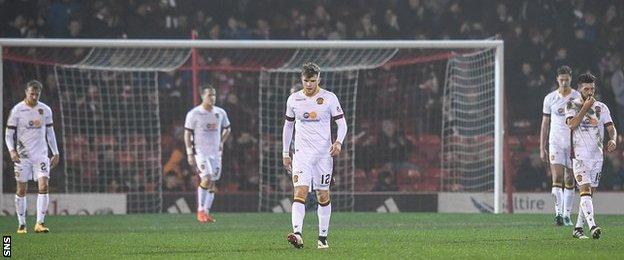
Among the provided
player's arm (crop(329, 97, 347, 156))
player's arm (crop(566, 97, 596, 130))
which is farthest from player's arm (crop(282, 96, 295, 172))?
player's arm (crop(566, 97, 596, 130))

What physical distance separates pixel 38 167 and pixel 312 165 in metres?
5.54

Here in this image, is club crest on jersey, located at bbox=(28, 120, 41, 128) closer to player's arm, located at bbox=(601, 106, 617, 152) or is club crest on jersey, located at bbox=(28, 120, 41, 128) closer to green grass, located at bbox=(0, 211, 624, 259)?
green grass, located at bbox=(0, 211, 624, 259)

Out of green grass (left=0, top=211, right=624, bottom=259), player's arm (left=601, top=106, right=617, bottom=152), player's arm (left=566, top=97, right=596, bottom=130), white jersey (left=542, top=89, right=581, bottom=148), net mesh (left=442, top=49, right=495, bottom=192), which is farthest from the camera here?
net mesh (left=442, top=49, right=495, bottom=192)

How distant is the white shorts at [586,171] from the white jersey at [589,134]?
0.19 ft

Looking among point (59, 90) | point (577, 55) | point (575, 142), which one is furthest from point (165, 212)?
point (575, 142)

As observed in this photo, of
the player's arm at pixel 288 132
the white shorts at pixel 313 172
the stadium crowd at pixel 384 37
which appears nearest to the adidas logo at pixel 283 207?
the stadium crowd at pixel 384 37

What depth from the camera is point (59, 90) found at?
24.7 metres

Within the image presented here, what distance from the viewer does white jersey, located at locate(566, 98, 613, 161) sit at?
1491 cm

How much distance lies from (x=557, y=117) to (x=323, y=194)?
5501 mm

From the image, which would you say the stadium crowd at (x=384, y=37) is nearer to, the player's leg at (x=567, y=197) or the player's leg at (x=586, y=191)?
the player's leg at (x=567, y=197)

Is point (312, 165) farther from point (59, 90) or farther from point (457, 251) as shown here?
point (59, 90)

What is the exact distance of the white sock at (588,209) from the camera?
1455 centimetres

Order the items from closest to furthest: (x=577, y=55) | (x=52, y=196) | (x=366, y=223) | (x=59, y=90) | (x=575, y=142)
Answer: (x=575, y=142) < (x=366, y=223) < (x=52, y=196) < (x=59, y=90) < (x=577, y=55)

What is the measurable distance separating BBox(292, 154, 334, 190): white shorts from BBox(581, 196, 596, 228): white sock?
3047 millimetres
